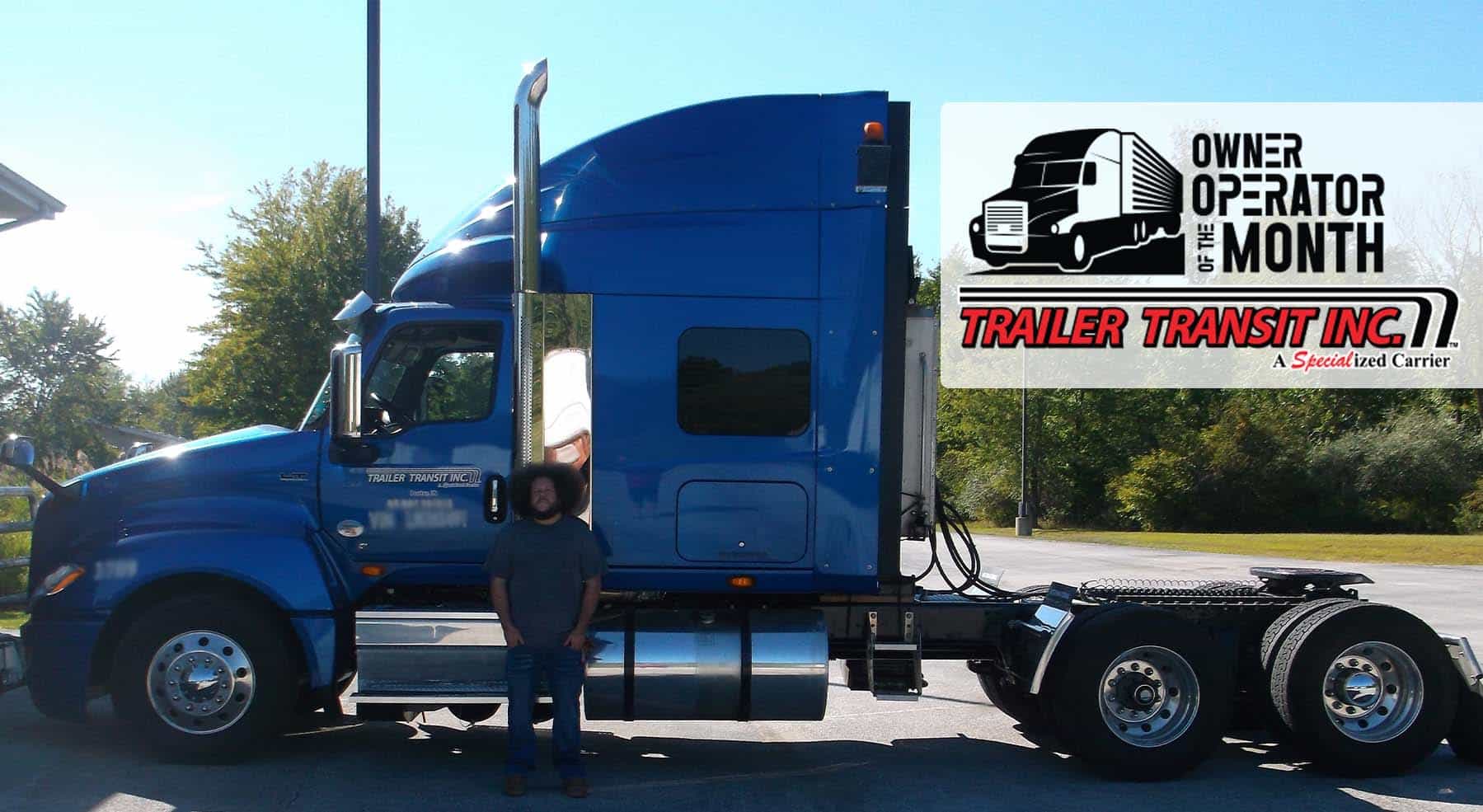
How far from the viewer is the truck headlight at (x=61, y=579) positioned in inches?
272

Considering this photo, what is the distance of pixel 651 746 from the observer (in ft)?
25.8

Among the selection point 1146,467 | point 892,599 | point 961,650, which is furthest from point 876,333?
point 1146,467

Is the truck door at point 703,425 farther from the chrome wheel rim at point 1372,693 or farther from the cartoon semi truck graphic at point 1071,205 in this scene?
the cartoon semi truck graphic at point 1071,205

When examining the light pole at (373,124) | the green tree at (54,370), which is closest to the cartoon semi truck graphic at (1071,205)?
the light pole at (373,124)

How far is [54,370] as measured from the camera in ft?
254

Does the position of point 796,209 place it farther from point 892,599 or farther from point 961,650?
point 961,650

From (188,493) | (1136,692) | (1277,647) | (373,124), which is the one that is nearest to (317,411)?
(188,493)

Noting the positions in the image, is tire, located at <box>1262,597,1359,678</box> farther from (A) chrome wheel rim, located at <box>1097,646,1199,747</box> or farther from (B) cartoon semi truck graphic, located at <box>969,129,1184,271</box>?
(B) cartoon semi truck graphic, located at <box>969,129,1184,271</box>

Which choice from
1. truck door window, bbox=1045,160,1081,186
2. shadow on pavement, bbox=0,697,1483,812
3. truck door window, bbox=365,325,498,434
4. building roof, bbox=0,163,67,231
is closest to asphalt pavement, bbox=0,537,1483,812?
shadow on pavement, bbox=0,697,1483,812

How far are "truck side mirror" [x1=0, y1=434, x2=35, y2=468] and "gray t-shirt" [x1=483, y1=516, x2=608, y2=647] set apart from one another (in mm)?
2804

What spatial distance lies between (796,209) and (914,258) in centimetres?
81

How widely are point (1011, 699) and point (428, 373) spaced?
4.17 m

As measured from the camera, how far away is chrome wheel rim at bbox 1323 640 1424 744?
7.02 meters

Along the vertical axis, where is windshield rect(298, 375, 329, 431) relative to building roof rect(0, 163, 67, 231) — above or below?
below
